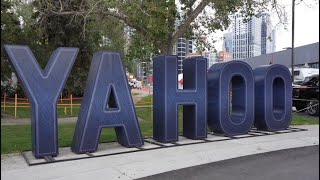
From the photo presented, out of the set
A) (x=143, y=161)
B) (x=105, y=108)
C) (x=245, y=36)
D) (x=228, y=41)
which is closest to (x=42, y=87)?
(x=105, y=108)

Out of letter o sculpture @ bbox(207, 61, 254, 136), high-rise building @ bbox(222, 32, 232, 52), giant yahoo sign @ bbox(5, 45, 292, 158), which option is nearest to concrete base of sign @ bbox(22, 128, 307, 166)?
giant yahoo sign @ bbox(5, 45, 292, 158)

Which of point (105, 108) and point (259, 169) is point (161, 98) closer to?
point (105, 108)

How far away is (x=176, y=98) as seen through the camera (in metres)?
10.8

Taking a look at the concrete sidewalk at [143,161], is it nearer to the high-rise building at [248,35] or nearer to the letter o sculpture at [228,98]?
the letter o sculpture at [228,98]

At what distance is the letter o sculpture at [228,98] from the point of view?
461 inches

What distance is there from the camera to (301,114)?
65.3 feet

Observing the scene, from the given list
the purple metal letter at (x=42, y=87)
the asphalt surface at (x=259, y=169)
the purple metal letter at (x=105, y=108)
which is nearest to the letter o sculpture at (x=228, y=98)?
the asphalt surface at (x=259, y=169)

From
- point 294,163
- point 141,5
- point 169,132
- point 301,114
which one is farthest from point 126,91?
point 301,114

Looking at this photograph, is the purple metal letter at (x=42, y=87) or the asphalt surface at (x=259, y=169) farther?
the purple metal letter at (x=42, y=87)

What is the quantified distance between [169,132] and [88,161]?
2.79 metres

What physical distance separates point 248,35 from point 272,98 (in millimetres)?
10976

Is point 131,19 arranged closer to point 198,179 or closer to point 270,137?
point 270,137

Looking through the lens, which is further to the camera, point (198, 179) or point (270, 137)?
point (270, 137)

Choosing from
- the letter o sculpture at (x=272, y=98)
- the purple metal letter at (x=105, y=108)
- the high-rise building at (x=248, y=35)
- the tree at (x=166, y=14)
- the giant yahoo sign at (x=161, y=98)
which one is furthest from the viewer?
the high-rise building at (x=248, y=35)
